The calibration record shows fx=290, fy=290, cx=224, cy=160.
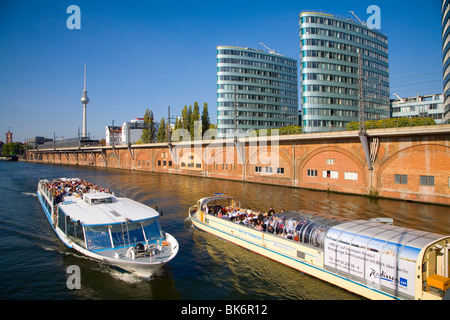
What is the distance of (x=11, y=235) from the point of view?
1981cm

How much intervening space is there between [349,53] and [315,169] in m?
35.5

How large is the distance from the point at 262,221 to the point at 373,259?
715 centimetres

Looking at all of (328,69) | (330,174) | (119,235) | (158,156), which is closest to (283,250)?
(119,235)

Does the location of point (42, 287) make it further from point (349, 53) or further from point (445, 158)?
point (349, 53)

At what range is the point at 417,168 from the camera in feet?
90.3

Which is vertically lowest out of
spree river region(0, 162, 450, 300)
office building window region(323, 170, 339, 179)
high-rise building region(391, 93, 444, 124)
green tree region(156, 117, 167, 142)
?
spree river region(0, 162, 450, 300)

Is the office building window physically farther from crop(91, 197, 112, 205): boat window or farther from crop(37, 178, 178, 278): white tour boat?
crop(91, 197, 112, 205): boat window

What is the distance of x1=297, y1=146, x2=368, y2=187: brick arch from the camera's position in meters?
31.8

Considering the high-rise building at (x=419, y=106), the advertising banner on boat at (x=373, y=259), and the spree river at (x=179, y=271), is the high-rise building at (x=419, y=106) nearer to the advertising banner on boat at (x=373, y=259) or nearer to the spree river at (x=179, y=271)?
the spree river at (x=179, y=271)

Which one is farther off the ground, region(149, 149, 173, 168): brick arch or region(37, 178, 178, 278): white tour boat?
region(149, 149, 173, 168): brick arch

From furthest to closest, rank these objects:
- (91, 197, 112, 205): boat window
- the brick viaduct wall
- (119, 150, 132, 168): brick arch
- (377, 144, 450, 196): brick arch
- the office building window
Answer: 1. (119, 150, 132, 168): brick arch
2. the office building window
3. the brick viaduct wall
4. (377, 144, 450, 196): brick arch
5. (91, 197, 112, 205): boat window

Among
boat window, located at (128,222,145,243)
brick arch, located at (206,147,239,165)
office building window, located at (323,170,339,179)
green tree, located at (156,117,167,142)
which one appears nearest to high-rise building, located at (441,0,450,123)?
office building window, located at (323,170,339,179)

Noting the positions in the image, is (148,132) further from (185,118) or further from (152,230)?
(152,230)
